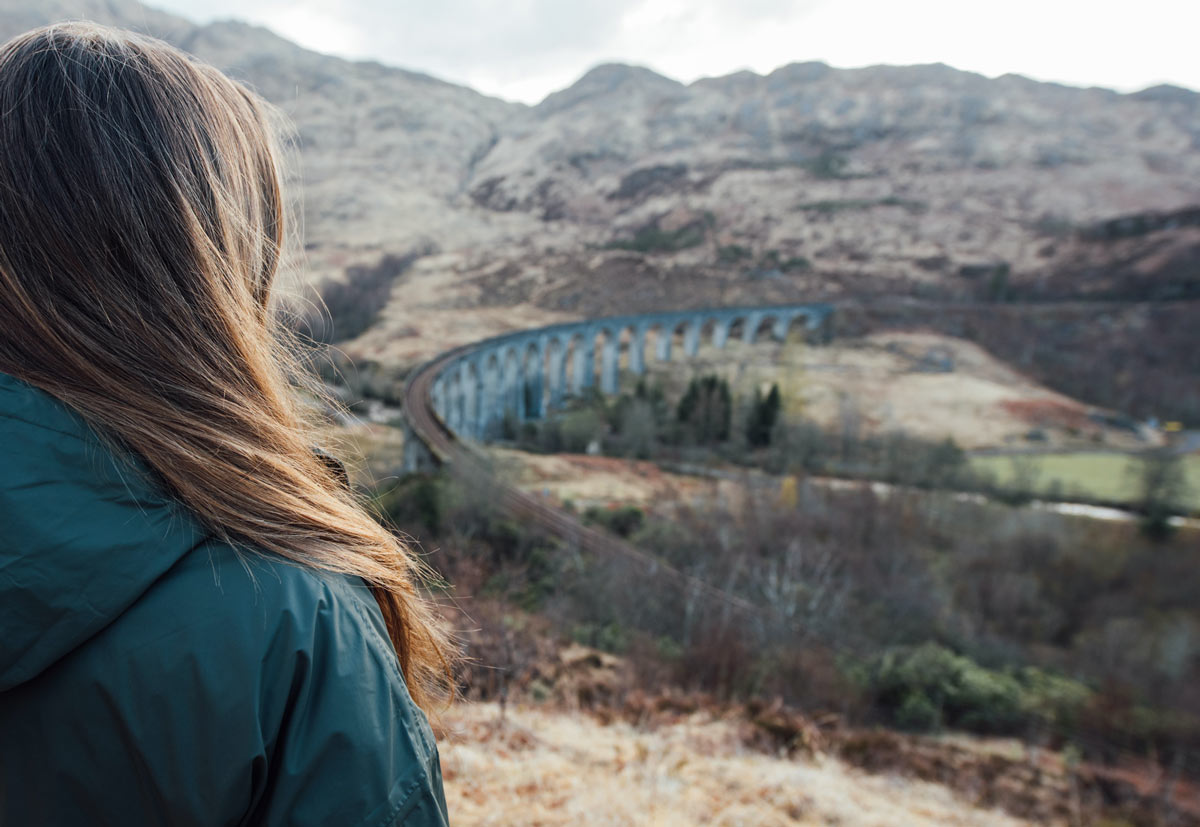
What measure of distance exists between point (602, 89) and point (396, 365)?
10702 centimetres

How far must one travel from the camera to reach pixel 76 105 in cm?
89

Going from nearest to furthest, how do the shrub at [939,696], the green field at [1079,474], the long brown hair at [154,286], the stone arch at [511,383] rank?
the long brown hair at [154,286]
the shrub at [939,696]
the green field at [1079,474]
the stone arch at [511,383]

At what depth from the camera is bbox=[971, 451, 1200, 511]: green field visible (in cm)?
2388

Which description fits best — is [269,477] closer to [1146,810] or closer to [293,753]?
[293,753]

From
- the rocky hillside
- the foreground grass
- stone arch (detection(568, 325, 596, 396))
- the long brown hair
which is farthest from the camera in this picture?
the rocky hillside

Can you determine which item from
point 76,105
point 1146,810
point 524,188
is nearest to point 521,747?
point 76,105

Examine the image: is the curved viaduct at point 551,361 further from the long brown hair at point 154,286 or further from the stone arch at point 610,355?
the long brown hair at point 154,286

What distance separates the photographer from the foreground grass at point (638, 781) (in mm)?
4031

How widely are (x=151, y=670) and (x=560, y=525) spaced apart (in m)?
16.1

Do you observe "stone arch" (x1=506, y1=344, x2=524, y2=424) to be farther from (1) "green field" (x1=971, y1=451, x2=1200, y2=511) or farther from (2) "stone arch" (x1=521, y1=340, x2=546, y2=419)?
(1) "green field" (x1=971, y1=451, x2=1200, y2=511)

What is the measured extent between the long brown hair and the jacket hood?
4 cm

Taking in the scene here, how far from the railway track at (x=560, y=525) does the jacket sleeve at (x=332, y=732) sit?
13298 mm

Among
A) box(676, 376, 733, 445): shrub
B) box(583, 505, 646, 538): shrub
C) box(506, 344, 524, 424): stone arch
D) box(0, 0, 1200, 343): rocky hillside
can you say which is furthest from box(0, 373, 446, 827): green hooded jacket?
box(0, 0, 1200, 343): rocky hillside

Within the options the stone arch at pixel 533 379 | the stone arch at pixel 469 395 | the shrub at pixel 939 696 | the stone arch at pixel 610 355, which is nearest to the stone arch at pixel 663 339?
the stone arch at pixel 610 355
